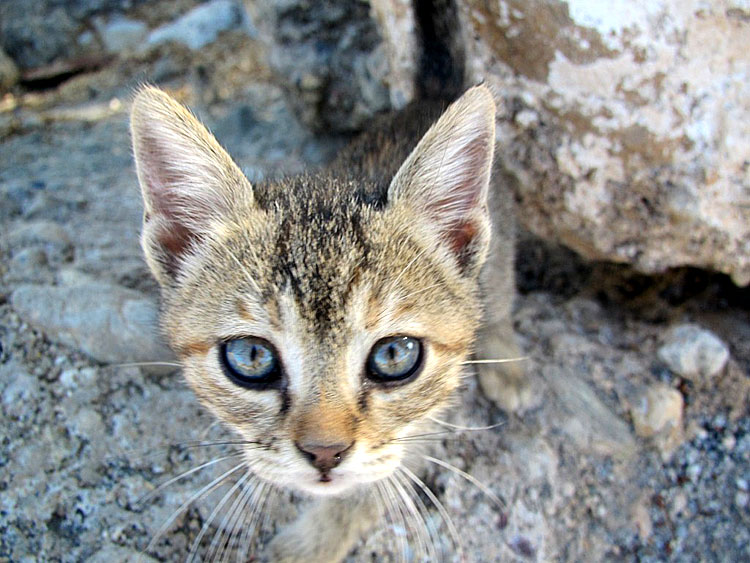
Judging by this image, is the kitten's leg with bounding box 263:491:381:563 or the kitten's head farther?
the kitten's leg with bounding box 263:491:381:563

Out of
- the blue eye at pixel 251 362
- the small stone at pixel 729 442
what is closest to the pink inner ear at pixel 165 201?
the blue eye at pixel 251 362

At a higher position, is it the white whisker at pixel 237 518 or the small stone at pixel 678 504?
the white whisker at pixel 237 518

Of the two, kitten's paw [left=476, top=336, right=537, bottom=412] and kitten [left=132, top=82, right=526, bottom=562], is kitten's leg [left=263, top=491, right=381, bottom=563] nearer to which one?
kitten [left=132, top=82, right=526, bottom=562]

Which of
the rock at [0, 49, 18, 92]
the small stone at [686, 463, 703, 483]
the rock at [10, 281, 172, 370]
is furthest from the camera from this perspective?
the rock at [0, 49, 18, 92]

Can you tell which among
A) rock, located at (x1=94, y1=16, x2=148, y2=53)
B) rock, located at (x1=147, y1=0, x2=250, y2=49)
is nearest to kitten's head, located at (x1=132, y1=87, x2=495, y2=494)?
rock, located at (x1=147, y1=0, x2=250, y2=49)

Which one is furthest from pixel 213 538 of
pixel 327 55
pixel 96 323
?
pixel 327 55

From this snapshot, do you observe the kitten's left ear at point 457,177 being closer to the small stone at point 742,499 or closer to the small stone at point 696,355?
the small stone at point 696,355
